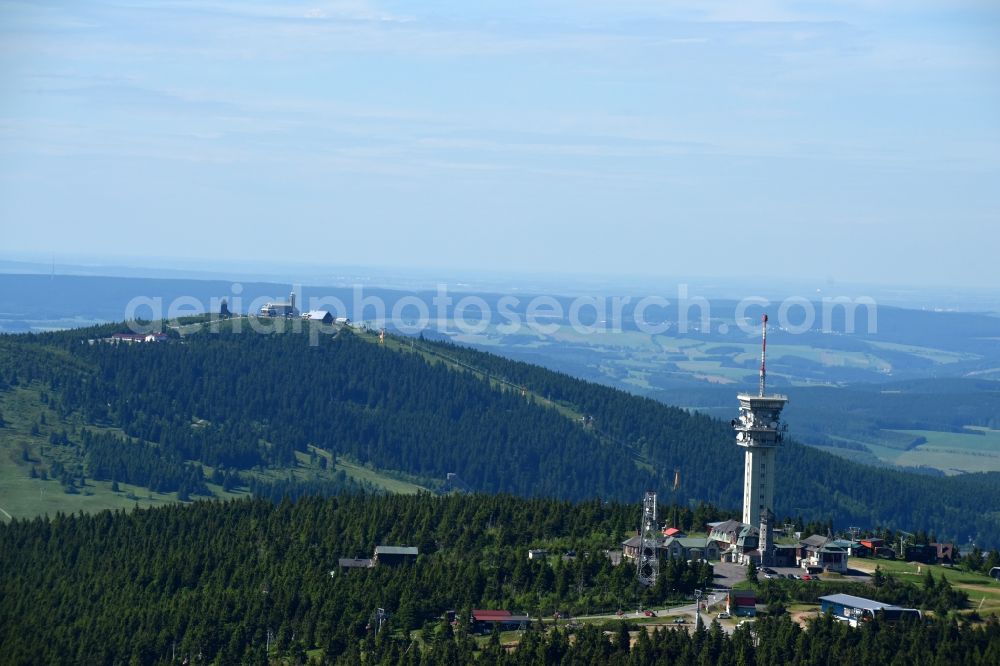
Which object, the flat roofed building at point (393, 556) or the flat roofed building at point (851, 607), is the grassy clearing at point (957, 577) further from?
the flat roofed building at point (393, 556)

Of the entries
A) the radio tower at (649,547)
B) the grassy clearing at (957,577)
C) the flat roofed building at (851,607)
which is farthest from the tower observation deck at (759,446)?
the flat roofed building at (851,607)

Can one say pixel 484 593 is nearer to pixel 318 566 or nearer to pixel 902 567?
pixel 318 566

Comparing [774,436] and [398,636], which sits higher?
[774,436]

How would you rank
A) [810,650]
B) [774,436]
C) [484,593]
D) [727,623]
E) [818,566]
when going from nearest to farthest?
[810,650] → [727,623] → [484,593] → [818,566] → [774,436]

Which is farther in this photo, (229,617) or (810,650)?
(229,617)

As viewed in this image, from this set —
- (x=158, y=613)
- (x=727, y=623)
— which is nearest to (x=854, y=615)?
(x=727, y=623)
